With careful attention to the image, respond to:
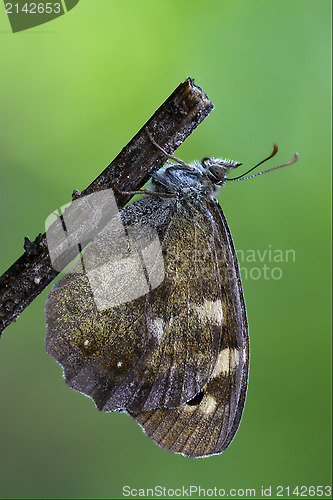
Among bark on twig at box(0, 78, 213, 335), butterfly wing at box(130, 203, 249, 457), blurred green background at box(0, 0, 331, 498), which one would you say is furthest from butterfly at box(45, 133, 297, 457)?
blurred green background at box(0, 0, 331, 498)

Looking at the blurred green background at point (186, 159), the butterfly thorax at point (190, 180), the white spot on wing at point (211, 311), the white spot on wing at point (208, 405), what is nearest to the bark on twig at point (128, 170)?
the butterfly thorax at point (190, 180)

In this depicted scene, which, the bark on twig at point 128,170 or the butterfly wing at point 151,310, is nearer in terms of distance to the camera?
the bark on twig at point 128,170

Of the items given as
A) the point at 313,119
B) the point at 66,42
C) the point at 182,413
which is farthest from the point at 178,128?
the point at 313,119

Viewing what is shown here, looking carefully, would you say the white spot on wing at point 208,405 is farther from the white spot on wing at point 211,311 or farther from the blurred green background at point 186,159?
the blurred green background at point 186,159

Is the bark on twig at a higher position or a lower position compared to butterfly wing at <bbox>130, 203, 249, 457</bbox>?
higher

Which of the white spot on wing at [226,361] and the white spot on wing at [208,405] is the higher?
the white spot on wing at [226,361]

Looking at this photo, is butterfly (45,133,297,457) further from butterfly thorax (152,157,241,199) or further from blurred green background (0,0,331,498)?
blurred green background (0,0,331,498)

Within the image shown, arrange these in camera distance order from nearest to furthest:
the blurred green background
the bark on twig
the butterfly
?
the bark on twig
the butterfly
the blurred green background

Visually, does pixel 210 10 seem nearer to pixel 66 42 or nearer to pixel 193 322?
pixel 66 42
